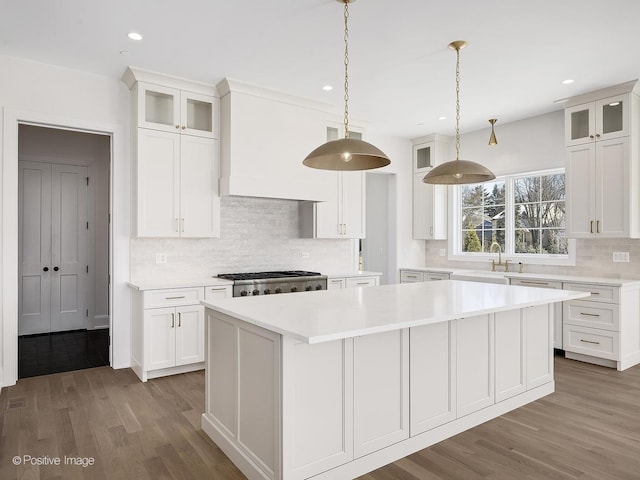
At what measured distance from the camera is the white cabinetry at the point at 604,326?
4.18 meters

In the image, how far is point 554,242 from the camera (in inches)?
210

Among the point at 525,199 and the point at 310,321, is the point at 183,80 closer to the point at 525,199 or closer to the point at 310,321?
the point at 310,321

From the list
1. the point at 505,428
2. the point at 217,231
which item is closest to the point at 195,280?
the point at 217,231

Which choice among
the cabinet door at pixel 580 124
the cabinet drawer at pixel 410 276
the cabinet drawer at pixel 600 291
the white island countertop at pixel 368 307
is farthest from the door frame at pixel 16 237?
the cabinet door at pixel 580 124

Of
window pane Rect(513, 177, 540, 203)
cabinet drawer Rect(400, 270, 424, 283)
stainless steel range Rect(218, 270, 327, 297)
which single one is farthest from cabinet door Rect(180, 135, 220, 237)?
window pane Rect(513, 177, 540, 203)

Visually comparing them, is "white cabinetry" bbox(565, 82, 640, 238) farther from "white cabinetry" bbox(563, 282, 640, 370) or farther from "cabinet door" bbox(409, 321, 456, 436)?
"cabinet door" bbox(409, 321, 456, 436)

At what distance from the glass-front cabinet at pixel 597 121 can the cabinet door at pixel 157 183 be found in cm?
429

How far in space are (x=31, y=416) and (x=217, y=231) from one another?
221 centimetres

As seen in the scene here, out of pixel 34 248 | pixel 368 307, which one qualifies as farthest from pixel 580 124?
pixel 34 248

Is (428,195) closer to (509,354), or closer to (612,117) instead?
(612,117)

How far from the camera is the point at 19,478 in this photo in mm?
2275

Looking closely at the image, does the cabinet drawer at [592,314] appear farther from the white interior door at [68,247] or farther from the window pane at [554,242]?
the white interior door at [68,247]

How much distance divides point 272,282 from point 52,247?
3.45 metres

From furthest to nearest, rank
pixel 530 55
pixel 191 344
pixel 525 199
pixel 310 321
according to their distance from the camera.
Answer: pixel 525 199 → pixel 191 344 → pixel 530 55 → pixel 310 321
